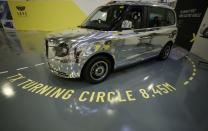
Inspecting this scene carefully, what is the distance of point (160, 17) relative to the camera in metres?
3.84

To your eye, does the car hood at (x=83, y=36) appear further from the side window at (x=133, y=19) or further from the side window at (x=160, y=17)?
the side window at (x=160, y=17)

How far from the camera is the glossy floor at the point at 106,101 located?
205 centimetres

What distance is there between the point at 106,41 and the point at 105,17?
2.56 ft

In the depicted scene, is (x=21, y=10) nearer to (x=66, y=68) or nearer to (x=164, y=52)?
(x=66, y=68)

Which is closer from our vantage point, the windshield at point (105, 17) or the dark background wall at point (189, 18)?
the windshield at point (105, 17)

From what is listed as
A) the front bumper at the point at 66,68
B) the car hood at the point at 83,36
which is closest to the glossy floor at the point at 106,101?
the front bumper at the point at 66,68

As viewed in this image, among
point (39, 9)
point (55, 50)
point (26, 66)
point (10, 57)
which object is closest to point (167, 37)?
point (55, 50)

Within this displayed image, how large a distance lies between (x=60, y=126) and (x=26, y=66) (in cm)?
244

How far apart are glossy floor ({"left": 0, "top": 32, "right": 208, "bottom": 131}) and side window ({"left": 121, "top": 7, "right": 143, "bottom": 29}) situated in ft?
3.74

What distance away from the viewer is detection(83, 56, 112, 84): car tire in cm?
279

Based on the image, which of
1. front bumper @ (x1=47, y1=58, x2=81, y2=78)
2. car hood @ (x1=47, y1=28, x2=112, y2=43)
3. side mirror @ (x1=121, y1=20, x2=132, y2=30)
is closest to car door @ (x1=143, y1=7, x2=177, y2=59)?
side mirror @ (x1=121, y1=20, x2=132, y2=30)

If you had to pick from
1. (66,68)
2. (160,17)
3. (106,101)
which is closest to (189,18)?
(160,17)

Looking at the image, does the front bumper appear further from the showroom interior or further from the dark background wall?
the dark background wall

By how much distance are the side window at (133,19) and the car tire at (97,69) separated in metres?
0.80
